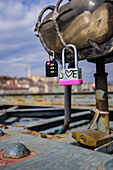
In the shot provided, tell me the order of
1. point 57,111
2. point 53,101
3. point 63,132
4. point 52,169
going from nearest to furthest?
point 52,169
point 63,132
point 57,111
point 53,101

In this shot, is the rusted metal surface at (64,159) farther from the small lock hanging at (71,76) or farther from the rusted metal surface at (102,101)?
the rusted metal surface at (102,101)

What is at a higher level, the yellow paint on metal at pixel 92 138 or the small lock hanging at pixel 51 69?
the small lock hanging at pixel 51 69

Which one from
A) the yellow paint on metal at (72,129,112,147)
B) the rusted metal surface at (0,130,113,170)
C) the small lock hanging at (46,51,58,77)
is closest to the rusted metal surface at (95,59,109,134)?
the yellow paint on metal at (72,129,112,147)

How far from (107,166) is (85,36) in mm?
1528

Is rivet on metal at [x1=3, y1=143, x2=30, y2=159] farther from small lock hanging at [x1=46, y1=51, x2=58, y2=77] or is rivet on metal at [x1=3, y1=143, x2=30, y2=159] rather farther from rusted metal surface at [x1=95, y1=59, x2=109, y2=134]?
rusted metal surface at [x1=95, y1=59, x2=109, y2=134]

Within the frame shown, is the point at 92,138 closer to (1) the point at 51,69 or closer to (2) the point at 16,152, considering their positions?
(2) the point at 16,152

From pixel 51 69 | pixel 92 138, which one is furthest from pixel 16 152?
pixel 51 69

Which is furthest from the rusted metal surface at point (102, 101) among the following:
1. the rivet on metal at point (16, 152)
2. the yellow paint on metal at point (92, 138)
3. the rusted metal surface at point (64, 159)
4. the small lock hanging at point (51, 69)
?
the rivet on metal at point (16, 152)

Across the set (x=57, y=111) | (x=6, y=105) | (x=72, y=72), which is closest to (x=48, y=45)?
(x=72, y=72)

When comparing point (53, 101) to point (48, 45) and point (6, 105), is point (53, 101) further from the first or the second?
point (48, 45)

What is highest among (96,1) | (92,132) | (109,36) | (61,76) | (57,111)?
(96,1)

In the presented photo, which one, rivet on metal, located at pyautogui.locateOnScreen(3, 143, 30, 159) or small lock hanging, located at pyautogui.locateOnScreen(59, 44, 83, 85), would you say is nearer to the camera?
rivet on metal, located at pyautogui.locateOnScreen(3, 143, 30, 159)

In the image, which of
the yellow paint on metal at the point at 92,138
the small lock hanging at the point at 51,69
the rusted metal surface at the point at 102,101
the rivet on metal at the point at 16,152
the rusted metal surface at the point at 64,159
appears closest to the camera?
the rusted metal surface at the point at 64,159

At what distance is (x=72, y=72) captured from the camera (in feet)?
6.59
